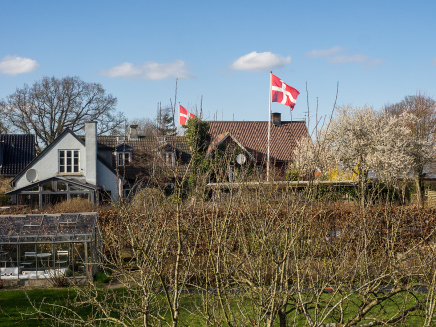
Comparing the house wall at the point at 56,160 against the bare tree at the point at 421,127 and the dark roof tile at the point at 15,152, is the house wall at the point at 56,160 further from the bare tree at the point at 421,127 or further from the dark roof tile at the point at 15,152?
the bare tree at the point at 421,127

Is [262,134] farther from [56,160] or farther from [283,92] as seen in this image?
[56,160]

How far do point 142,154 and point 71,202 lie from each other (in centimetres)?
1617

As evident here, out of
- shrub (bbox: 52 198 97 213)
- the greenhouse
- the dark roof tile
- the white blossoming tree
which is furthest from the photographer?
the dark roof tile

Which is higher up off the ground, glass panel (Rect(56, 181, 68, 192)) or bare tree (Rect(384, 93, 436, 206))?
bare tree (Rect(384, 93, 436, 206))

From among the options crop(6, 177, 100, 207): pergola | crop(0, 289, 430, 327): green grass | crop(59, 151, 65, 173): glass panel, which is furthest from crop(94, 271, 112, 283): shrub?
crop(59, 151, 65, 173): glass panel

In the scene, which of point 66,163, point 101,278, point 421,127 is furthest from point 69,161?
point 421,127

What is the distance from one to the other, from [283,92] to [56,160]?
15.8 meters

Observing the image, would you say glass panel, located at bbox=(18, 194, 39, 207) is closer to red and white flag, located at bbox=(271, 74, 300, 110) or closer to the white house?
the white house

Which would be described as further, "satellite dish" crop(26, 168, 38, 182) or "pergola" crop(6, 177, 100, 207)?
"satellite dish" crop(26, 168, 38, 182)

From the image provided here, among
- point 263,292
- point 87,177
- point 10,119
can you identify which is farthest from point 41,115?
point 263,292

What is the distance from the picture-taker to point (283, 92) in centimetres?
2494

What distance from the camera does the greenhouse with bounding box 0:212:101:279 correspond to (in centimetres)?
1091

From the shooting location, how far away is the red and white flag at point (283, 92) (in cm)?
2478

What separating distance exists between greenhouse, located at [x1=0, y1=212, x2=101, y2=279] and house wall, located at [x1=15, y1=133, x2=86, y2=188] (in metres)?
16.0
